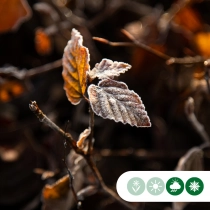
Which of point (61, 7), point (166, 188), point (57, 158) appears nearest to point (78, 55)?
point (166, 188)

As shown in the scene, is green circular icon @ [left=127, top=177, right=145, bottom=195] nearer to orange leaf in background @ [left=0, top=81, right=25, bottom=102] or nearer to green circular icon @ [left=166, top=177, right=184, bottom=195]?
green circular icon @ [left=166, top=177, right=184, bottom=195]

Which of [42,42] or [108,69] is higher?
[108,69]

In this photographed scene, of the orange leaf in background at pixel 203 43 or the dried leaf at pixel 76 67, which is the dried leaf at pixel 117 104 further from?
the orange leaf in background at pixel 203 43

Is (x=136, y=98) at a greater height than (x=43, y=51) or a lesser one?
greater

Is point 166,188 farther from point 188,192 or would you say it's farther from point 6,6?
point 6,6

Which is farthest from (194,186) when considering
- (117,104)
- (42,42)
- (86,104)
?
(42,42)

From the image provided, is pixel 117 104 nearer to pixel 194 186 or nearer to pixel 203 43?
pixel 194 186
